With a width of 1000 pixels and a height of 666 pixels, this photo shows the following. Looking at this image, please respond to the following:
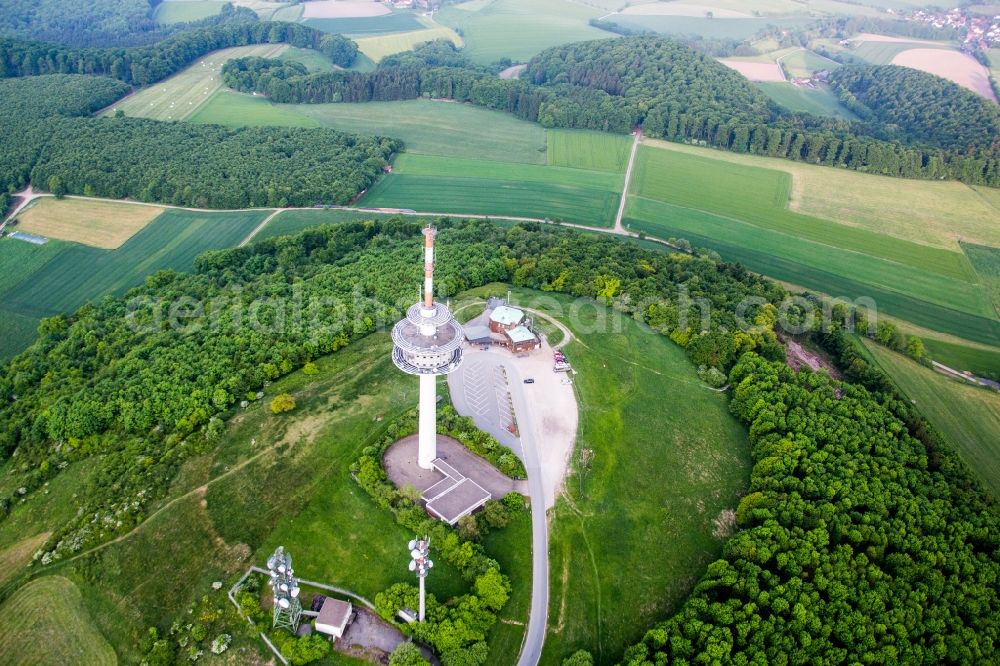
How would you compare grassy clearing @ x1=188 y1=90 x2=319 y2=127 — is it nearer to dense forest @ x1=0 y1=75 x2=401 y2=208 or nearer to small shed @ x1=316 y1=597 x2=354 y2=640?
dense forest @ x1=0 y1=75 x2=401 y2=208

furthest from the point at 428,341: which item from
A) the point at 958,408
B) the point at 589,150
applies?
the point at 589,150

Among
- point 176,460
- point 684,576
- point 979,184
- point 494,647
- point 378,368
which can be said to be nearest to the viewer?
point 494,647

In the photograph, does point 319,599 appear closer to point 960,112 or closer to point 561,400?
point 561,400

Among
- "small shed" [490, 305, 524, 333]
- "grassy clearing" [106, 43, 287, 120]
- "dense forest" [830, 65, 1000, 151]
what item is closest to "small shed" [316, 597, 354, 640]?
"small shed" [490, 305, 524, 333]

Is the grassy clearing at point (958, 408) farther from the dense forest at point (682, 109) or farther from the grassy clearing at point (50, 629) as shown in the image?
the grassy clearing at point (50, 629)

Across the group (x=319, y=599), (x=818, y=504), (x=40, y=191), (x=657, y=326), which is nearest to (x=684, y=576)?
(x=818, y=504)
